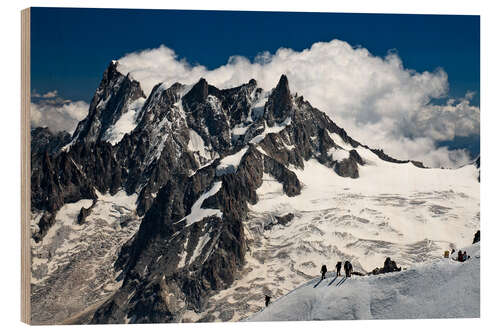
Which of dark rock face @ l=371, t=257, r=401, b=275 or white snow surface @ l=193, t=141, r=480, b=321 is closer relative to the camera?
dark rock face @ l=371, t=257, r=401, b=275

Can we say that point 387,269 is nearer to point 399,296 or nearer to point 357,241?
point 399,296

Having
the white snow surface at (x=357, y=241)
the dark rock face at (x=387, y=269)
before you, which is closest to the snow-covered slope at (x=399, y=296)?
the dark rock face at (x=387, y=269)

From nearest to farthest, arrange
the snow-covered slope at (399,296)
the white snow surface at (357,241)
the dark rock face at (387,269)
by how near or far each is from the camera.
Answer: the snow-covered slope at (399,296), the dark rock face at (387,269), the white snow surface at (357,241)

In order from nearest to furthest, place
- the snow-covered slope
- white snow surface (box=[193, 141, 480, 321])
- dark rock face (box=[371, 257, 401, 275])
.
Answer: the snow-covered slope → dark rock face (box=[371, 257, 401, 275]) → white snow surface (box=[193, 141, 480, 321])

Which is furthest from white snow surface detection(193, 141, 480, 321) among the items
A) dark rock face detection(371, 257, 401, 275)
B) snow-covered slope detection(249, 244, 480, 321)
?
snow-covered slope detection(249, 244, 480, 321)

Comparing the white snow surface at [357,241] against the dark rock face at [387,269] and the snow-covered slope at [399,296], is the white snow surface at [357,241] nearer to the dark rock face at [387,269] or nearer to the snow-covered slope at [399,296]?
the dark rock face at [387,269]

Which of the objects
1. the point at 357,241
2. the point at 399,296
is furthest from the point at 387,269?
the point at 357,241

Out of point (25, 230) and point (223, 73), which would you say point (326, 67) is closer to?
point (223, 73)

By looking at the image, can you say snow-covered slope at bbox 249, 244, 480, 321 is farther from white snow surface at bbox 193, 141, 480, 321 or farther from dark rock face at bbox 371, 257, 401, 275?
white snow surface at bbox 193, 141, 480, 321
